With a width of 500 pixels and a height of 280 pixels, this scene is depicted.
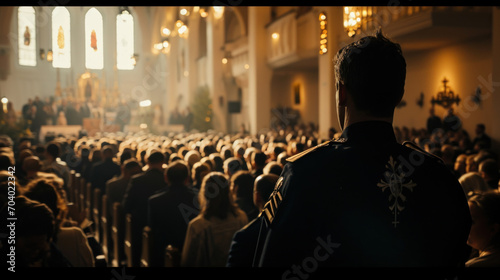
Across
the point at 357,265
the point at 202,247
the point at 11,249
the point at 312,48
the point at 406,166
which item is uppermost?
the point at 312,48

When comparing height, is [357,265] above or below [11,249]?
above

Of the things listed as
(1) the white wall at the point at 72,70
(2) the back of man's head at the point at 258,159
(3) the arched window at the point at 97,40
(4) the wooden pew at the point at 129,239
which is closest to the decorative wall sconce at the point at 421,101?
(2) the back of man's head at the point at 258,159

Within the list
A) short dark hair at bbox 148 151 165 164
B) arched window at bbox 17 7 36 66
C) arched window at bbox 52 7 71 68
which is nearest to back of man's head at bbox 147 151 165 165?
short dark hair at bbox 148 151 165 164

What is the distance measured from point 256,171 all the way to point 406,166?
18.9 feet

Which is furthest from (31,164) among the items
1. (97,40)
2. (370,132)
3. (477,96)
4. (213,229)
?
(97,40)

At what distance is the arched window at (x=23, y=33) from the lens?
40156 mm

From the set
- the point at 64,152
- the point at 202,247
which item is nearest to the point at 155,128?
the point at 64,152

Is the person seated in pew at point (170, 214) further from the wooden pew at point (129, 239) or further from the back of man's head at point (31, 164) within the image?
the back of man's head at point (31, 164)

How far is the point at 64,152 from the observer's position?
14.8m

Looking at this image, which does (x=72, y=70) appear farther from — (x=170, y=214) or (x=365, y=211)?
(x=365, y=211)

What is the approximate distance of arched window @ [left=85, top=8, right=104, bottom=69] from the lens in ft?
148

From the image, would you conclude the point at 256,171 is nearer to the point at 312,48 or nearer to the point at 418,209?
the point at 418,209

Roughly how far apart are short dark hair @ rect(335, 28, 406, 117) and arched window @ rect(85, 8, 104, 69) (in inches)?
1779

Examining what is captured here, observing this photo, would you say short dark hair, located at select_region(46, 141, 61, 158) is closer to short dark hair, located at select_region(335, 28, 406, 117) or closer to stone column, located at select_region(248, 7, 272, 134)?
short dark hair, located at select_region(335, 28, 406, 117)
